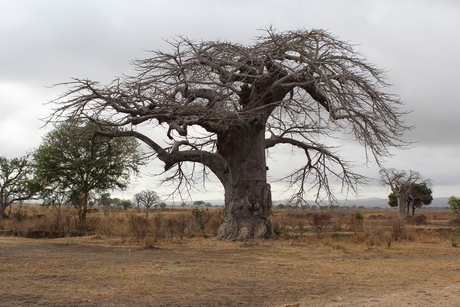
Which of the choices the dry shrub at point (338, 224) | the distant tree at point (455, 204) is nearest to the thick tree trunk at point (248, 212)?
the dry shrub at point (338, 224)

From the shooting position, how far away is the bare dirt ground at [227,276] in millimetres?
4609

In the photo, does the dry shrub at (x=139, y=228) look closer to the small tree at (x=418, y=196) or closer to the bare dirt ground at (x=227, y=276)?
the bare dirt ground at (x=227, y=276)

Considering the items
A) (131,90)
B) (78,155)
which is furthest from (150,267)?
(78,155)

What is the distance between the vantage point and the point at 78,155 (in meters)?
16.2

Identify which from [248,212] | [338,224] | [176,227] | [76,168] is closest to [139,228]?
[176,227]

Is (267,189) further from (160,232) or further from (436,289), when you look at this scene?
(436,289)

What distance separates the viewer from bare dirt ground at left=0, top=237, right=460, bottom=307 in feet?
15.1

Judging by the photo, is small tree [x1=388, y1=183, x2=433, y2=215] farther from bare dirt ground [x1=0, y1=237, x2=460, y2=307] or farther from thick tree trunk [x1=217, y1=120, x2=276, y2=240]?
bare dirt ground [x1=0, y1=237, x2=460, y2=307]

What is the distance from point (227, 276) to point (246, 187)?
17.4 feet

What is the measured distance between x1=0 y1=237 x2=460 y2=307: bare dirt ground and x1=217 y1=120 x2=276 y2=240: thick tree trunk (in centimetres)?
174

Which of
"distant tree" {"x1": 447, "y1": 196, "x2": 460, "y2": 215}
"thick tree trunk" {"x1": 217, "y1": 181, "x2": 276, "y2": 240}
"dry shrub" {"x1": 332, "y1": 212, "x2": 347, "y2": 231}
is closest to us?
"thick tree trunk" {"x1": 217, "y1": 181, "x2": 276, "y2": 240}

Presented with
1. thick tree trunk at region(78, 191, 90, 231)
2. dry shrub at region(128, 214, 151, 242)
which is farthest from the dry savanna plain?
thick tree trunk at region(78, 191, 90, 231)

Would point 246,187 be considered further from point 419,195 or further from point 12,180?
point 419,195

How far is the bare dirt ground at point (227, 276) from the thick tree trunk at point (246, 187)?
1736mm
